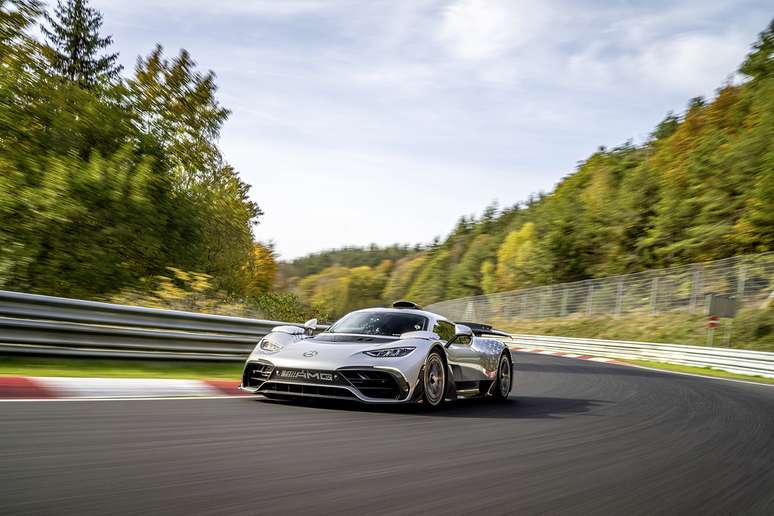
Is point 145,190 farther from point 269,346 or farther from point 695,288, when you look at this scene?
point 695,288

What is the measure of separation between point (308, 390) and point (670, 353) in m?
21.8

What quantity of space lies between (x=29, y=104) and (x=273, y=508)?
1635cm

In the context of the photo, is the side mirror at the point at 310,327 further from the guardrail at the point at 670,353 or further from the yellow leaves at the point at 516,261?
the yellow leaves at the point at 516,261

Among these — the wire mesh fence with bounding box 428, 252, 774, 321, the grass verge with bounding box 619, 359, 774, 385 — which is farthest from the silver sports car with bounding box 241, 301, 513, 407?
the wire mesh fence with bounding box 428, 252, 774, 321

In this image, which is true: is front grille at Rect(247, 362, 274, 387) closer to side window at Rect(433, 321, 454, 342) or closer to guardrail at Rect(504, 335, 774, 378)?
side window at Rect(433, 321, 454, 342)

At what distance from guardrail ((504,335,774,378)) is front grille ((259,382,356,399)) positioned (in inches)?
548

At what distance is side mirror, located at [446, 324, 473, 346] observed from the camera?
885cm

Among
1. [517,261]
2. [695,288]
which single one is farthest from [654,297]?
[517,261]

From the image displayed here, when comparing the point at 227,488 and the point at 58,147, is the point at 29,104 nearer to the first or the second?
the point at 58,147

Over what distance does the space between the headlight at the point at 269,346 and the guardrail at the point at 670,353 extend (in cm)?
1360

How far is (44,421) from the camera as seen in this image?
5.18 meters

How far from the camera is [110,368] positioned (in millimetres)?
9484

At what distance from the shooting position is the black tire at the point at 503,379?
9.89 m

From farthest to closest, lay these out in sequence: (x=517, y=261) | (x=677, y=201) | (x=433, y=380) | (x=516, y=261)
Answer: (x=516, y=261) < (x=517, y=261) < (x=677, y=201) < (x=433, y=380)
